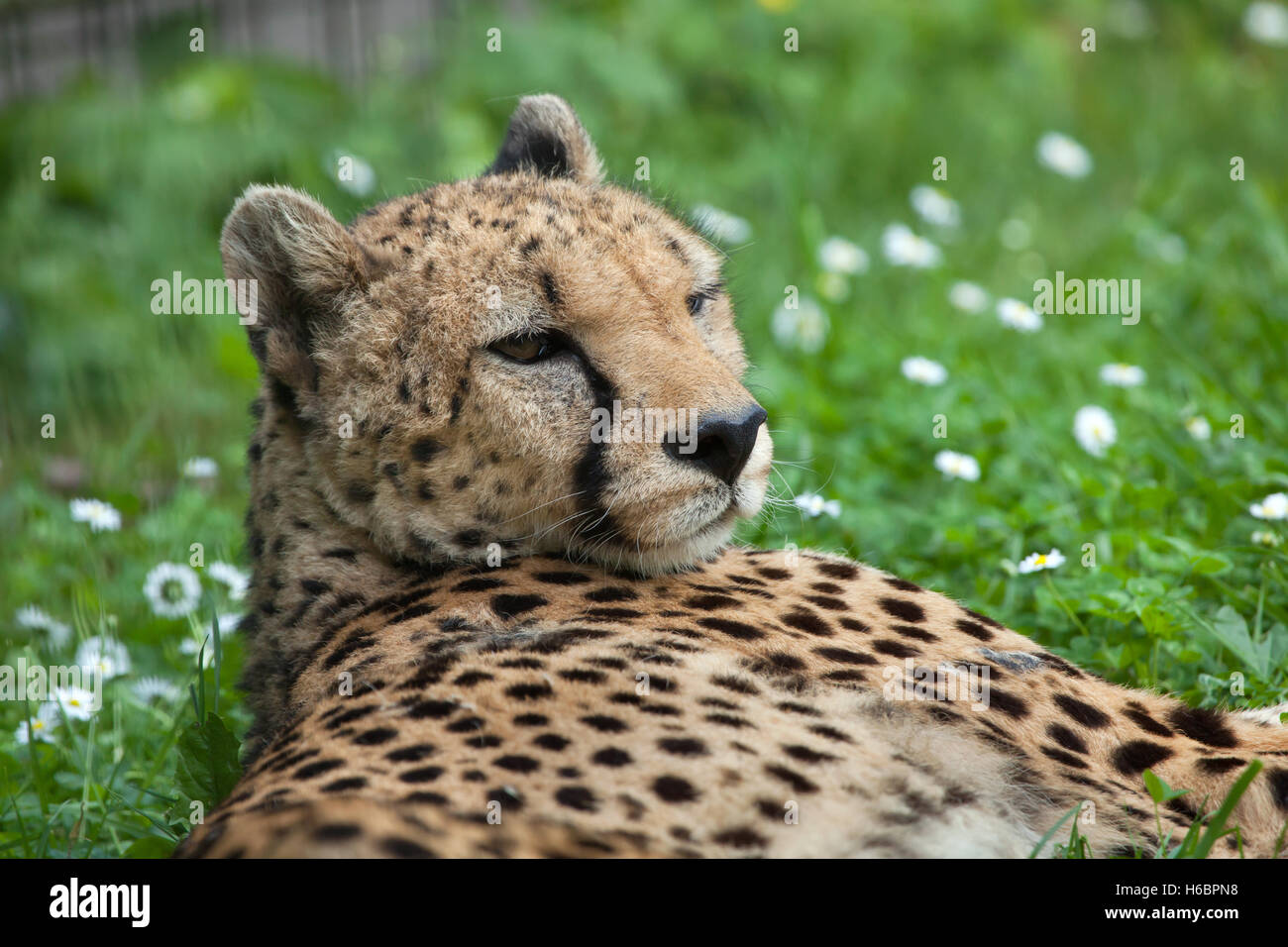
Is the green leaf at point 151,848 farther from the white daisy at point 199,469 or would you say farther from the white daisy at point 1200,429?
the white daisy at point 1200,429

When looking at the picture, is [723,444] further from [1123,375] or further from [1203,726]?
[1123,375]

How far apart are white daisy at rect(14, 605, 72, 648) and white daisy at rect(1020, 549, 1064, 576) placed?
293cm

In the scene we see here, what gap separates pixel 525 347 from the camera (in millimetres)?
3355

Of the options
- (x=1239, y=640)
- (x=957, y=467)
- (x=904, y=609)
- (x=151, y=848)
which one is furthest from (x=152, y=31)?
(x=1239, y=640)

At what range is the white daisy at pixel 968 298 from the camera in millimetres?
6556

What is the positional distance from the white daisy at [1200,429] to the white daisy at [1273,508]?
667 millimetres

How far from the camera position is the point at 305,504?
11.4 feet

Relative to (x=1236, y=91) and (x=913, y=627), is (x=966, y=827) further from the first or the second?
(x=1236, y=91)

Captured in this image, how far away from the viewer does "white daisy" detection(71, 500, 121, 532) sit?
470cm

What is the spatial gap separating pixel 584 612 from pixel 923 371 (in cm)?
261

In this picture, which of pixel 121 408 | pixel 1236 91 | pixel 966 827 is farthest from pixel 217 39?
pixel 966 827

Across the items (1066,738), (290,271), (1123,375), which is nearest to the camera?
(1066,738)
